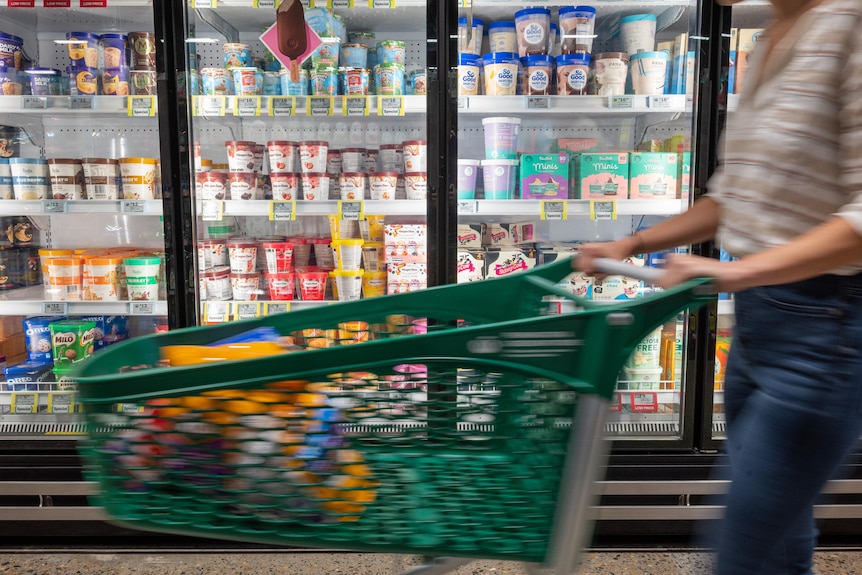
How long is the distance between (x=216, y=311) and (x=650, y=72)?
166cm

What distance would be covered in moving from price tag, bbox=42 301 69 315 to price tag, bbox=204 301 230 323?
0.43 metres

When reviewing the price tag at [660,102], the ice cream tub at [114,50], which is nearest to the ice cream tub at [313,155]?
the ice cream tub at [114,50]

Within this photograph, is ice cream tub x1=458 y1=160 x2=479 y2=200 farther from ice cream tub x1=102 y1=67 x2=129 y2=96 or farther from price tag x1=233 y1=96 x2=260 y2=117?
ice cream tub x1=102 y1=67 x2=129 y2=96

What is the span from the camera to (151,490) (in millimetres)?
876

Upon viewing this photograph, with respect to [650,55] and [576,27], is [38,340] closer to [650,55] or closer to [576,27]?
[576,27]

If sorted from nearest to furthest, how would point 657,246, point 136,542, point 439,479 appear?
point 439,479 → point 657,246 → point 136,542

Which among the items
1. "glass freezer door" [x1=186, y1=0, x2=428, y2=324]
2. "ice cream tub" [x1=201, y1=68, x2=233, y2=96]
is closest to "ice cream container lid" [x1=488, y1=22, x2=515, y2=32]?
"glass freezer door" [x1=186, y1=0, x2=428, y2=324]

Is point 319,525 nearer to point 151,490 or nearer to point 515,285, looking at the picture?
point 151,490

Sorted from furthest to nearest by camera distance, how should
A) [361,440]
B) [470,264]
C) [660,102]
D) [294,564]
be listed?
[470,264] < [660,102] < [294,564] < [361,440]

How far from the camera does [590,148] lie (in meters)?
2.54

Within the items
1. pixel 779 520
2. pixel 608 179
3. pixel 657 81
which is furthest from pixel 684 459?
pixel 779 520

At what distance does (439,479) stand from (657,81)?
6.18 feet

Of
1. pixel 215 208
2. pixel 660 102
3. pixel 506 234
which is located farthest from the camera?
pixel 506 234

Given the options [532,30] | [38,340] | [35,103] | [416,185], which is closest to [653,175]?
[532,30]
